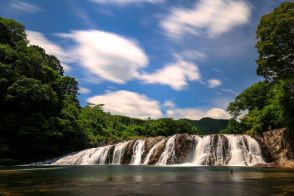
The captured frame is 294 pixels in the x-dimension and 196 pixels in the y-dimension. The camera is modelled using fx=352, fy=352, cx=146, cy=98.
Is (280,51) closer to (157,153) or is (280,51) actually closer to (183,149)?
(183,149)

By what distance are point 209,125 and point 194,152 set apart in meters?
138

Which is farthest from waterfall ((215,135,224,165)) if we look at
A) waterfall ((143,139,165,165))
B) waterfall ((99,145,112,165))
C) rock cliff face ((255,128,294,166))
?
waterfall ((99,145,112,165))

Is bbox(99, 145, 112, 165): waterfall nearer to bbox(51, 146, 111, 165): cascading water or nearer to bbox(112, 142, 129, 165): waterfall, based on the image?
bbox(51, 146, 111, 165): cascading water

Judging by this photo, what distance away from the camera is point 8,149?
167 feet

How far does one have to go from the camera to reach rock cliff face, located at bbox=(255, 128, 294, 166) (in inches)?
1485

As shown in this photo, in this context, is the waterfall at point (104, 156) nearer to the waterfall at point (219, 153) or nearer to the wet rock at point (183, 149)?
the wet rock at point (183, 149)

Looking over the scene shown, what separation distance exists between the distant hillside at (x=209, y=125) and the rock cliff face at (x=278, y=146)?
123528 millimetres

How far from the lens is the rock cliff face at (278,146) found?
37709 mm

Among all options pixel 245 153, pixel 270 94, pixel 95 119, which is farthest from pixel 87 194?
pixel 95 119

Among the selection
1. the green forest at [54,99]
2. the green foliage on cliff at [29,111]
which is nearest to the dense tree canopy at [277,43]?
the green forest at [54,99]

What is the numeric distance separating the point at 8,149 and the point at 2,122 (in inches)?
174

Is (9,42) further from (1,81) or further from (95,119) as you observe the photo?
(95,119)

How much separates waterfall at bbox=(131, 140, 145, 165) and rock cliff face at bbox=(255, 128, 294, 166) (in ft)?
47.5

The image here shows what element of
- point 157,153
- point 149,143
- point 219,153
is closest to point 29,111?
point 149,143
